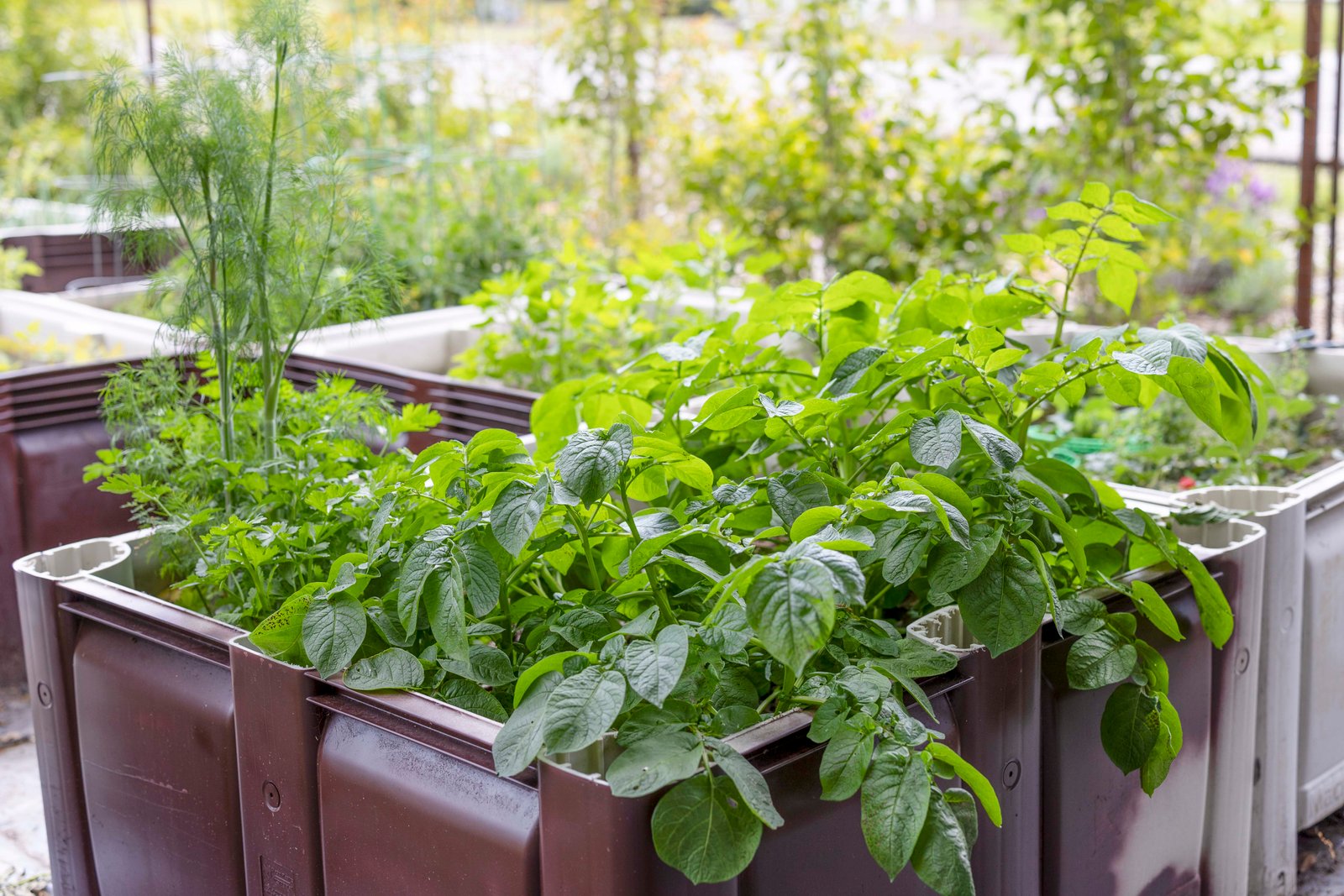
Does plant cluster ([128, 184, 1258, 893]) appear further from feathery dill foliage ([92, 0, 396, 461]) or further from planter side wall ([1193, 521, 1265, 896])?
feathery dill foliage ([92, 0, 396, 461])

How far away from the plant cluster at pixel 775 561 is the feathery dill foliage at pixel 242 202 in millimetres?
327

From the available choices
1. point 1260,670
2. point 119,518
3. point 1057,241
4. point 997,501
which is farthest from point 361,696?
point 119,518

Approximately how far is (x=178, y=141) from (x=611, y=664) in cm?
112

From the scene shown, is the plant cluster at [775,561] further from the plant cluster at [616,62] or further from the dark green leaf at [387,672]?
the plant cluster at [616,62]

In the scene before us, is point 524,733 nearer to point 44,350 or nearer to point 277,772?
point 277,772

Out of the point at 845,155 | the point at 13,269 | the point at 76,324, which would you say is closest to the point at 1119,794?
the point at 76,324

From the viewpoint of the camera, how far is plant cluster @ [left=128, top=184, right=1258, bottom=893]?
1.17m

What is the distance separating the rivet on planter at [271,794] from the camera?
1522mm

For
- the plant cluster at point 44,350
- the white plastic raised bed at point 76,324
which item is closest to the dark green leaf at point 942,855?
the white plastic raised bed at point 76,324

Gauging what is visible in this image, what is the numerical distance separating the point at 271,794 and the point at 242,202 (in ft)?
2.76

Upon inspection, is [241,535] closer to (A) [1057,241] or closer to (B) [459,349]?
(A) [1057,241]

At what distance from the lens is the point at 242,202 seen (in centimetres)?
188

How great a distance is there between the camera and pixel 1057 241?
1.83 metres

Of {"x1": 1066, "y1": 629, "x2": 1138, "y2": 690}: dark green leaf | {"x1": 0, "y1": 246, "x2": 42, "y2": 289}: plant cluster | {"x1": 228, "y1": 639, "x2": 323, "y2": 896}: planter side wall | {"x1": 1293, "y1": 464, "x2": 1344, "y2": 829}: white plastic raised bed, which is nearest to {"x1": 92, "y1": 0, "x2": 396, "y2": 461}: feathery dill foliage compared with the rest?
{"x1": 228, "y1": 639, "x2": 323, "y2": 896}: planter side wall
